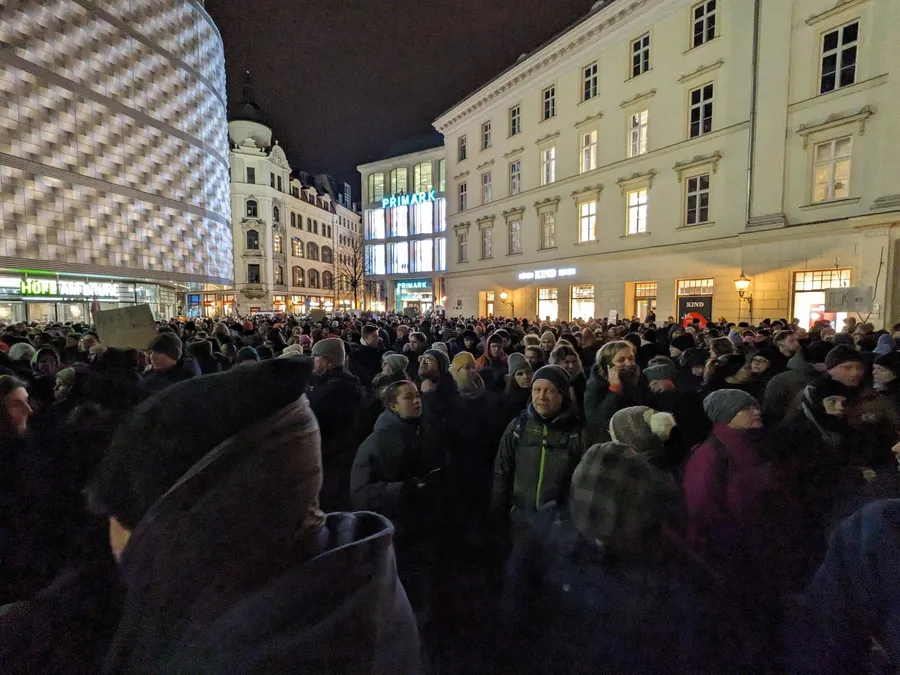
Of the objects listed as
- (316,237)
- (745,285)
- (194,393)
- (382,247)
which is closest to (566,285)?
(745,285)

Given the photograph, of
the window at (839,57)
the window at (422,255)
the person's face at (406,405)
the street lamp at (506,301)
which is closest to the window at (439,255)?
the window at (422,255)

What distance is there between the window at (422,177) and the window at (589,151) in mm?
27512

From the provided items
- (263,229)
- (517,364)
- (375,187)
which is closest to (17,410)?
(517,364)

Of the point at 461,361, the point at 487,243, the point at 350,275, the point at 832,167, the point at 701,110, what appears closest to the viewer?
the point at 461,361

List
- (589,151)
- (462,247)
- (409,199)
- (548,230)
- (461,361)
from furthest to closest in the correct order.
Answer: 1. (409,199)
2. (462,247)
3. (548,230)
4. (589,151)
5. (461,361)

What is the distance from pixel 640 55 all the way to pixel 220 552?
26.4m

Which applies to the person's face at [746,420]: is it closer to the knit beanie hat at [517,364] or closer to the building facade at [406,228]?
the knit beanie hat at [517,364]

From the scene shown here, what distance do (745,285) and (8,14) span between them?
3970 centimetres

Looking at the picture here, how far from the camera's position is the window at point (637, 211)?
21109 millimetres

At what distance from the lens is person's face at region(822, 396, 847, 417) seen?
3.55 meters

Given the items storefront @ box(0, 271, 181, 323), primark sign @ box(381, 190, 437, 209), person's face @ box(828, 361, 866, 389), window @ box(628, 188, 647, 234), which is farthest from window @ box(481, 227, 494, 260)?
person's face @ box(828, 361, 866, 389)

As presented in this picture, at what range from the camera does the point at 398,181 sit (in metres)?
51.6

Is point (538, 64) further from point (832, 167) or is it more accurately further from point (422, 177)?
point (422, 177)

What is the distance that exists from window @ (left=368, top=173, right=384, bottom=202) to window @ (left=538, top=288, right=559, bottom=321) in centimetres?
3331
